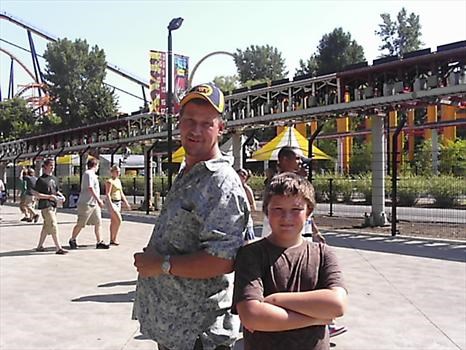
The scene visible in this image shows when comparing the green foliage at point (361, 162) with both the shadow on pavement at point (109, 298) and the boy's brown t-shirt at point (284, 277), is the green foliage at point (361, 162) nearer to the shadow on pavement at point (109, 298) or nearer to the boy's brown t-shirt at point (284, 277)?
the shadow on pavement at point (109, 298)

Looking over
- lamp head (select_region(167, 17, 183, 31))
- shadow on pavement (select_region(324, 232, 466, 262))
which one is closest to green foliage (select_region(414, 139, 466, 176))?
lamp head (select_region(167, 17, 183, 31))

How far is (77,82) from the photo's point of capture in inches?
2940

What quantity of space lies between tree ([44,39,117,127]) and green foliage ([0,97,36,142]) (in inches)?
140

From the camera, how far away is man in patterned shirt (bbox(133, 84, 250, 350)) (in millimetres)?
2215

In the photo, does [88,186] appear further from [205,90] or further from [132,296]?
[205,90]

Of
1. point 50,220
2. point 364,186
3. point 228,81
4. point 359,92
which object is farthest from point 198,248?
point 228,81

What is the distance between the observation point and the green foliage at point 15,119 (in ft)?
229

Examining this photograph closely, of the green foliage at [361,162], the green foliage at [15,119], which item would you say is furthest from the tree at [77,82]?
the green foliage at [361,162]

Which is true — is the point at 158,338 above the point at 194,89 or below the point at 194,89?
below

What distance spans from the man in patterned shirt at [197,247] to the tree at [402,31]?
81909mm

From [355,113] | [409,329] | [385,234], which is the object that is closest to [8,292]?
[409,329]

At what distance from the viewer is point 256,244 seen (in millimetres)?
2275

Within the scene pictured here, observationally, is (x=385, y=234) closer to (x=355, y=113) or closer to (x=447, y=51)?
(x=355, y=113)

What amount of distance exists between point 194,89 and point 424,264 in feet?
26.3
